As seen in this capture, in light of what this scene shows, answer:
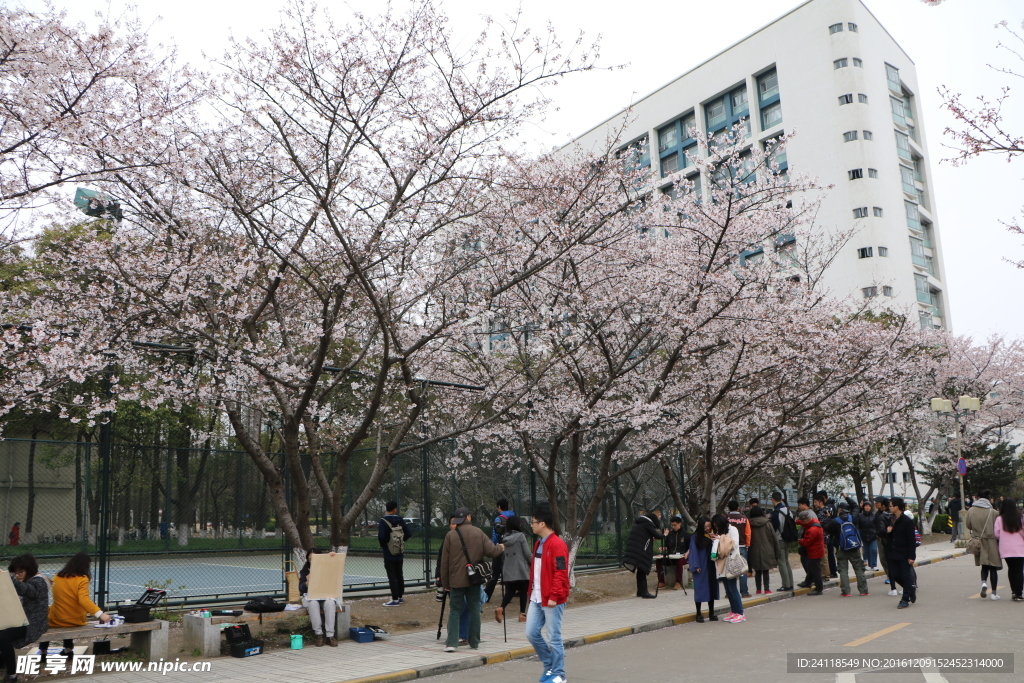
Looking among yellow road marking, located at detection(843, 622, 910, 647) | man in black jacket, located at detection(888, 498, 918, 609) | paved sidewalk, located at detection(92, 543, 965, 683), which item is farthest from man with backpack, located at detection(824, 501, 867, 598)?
yellow road marking, located at detection(843, 622, 910, 647)

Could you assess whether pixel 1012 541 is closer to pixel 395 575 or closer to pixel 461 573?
pixel 461 573

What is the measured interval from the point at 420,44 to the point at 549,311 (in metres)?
6.30

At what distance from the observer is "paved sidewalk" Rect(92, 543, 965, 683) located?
26.5ft

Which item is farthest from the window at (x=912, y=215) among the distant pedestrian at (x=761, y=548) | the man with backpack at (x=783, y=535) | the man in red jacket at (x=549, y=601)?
the man in red jacket at (x=549, y=601)

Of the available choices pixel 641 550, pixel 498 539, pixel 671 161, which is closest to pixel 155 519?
pixel 498 539

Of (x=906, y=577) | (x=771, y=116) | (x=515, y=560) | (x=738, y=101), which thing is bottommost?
(x=906, y=577)

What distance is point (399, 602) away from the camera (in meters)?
13.5

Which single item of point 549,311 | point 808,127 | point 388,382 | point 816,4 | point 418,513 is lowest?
point 418,513

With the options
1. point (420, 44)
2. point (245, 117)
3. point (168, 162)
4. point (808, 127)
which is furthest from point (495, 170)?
point (808, 127)

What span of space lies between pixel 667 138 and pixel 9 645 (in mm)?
68409

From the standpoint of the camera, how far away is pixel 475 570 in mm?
9523

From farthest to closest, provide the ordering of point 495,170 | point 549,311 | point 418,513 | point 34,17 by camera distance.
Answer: point 418,513 < point 549,311 < point 495,170 < point 34,17

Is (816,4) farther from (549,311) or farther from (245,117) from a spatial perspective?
(245,117)

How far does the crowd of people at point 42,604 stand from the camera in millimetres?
7414
